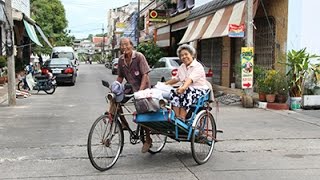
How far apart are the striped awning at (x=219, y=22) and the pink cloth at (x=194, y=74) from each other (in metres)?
8.23

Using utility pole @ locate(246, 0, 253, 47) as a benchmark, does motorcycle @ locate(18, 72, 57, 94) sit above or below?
below

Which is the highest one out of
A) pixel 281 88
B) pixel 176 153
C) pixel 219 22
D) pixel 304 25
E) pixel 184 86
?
pixel 219 22

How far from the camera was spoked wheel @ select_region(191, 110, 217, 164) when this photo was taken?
20.6ft

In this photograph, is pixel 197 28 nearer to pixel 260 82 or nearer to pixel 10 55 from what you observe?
pixel 260 82

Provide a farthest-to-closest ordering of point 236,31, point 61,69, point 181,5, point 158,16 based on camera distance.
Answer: point 158,16 → point 181,5 → point 61,69 → point 236,31

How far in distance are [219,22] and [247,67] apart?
3.77m

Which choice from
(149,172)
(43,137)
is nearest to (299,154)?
(149,172)

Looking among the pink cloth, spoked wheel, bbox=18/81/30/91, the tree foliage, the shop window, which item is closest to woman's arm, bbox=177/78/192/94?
the pink cloth

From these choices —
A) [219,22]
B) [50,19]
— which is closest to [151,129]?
[219,22]

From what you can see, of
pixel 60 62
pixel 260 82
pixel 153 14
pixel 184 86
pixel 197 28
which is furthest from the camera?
pixel 153 14

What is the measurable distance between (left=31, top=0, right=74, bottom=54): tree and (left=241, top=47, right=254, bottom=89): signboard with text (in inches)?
1014

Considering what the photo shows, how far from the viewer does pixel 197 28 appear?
2011cm

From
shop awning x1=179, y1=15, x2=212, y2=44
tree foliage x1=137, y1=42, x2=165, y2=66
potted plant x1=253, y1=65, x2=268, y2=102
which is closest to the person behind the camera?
potted plant x1=253, y1=65, x2=268, y2=102

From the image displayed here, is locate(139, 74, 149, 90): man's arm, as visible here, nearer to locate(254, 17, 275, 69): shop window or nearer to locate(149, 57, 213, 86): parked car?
locate(254, 17, 275, 69): shop window
